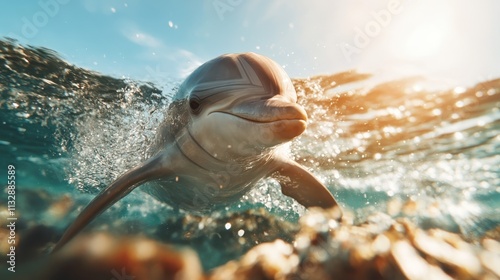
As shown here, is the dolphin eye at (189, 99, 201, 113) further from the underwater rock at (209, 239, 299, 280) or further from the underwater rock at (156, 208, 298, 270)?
the underwater rock at (209, 239, 299, 280)

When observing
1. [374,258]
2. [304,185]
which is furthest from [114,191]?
[374,258]

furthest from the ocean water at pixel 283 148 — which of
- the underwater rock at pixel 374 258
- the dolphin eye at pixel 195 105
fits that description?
the underwater rock at pixel 374 258

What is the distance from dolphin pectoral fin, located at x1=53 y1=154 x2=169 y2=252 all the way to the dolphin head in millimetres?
854

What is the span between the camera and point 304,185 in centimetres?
522

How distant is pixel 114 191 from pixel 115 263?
2513 mm

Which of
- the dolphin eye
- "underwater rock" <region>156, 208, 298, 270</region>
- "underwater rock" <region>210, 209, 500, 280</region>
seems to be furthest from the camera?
"underwater rock" <region>156, 208, 298, 270</region>

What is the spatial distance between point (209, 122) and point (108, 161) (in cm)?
910

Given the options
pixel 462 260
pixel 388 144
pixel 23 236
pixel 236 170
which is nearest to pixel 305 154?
pixel 388 144

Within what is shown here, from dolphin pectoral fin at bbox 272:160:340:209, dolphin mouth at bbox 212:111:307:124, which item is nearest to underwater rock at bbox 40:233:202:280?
dolphin mouth at bbox 212:111:307:124

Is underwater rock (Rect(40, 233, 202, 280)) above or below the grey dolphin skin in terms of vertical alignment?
below

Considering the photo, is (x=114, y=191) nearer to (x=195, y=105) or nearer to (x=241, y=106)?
(x=195, y=105)

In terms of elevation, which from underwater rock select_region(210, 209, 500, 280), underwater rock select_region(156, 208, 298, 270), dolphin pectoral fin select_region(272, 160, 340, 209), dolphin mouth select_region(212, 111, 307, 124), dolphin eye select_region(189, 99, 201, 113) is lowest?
underwater rock select_region(156, 208, 298, 270)

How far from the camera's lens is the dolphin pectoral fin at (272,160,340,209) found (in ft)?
16.3

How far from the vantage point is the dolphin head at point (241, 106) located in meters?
2.75
